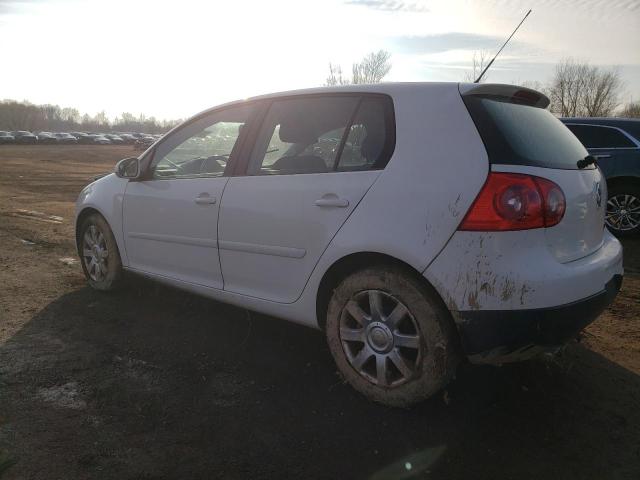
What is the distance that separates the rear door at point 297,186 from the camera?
2.74 metres

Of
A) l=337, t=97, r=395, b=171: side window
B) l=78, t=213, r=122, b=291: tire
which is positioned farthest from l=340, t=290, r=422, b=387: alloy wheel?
l=78, t=213, r=122, b=291: tire

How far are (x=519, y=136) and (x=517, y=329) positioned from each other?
0.94 metres

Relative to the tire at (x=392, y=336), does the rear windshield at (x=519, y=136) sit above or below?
above

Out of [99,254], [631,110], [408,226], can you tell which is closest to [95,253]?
[99,254]

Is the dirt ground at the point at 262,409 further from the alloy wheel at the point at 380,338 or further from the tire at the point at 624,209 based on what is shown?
the tire at the point at 624,209

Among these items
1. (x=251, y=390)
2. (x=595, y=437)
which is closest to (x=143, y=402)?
(x=251, y=390)

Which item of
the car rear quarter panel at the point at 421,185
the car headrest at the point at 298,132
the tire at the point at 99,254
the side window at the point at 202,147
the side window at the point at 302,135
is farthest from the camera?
the tire at the point at 99,254

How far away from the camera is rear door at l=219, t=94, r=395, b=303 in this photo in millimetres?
2738

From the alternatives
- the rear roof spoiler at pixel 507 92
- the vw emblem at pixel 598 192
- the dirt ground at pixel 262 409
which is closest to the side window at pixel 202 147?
the dirt ground at pixel 262 409

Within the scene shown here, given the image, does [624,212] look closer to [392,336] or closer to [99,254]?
[392,336]

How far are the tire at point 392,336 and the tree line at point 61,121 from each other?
343 ft

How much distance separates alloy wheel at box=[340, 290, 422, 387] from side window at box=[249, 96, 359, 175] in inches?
31.2

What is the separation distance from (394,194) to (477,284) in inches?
23.2

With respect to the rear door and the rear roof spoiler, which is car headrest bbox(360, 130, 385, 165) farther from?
the rear roof spoiler
